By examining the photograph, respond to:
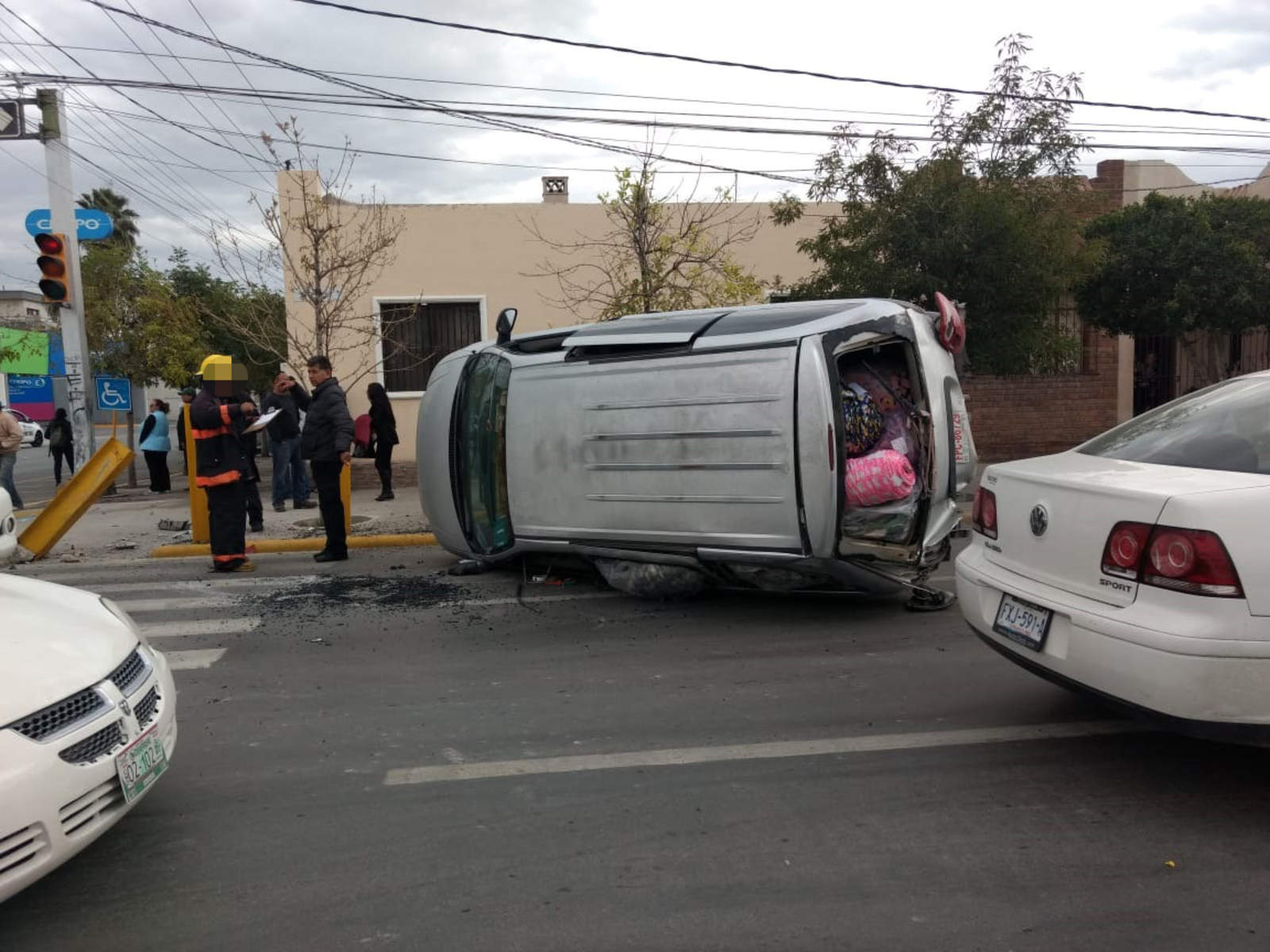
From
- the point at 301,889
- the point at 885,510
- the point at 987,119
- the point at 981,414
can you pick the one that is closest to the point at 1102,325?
the point at 981,414

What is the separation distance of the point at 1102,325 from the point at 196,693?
48.2 ft

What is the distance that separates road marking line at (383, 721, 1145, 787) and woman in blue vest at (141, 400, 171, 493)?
13380 millimetres

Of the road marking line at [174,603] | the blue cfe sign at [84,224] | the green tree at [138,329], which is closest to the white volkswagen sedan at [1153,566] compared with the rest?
the road marking line at [174,603]

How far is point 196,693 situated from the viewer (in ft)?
17.7

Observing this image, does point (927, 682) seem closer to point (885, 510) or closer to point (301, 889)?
point (885, 510)

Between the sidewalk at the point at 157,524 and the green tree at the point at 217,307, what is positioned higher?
the green tree at the point at 217,307

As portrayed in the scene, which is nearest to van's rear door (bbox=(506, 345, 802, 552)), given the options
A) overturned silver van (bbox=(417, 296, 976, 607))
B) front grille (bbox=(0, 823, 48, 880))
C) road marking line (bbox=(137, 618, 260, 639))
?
overturned silver van (bbox=(417, 296, 976, 607))

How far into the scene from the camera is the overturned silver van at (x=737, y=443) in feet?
19.4

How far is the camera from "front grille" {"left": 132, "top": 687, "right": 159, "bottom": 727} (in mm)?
3299

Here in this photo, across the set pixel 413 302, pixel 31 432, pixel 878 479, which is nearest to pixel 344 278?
pixel 413 302

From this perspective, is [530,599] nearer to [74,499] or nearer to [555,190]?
A: [74,499]

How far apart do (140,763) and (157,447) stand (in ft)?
45.9

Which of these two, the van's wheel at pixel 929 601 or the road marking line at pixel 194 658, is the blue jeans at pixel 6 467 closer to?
the road marking line at pixel 194 658

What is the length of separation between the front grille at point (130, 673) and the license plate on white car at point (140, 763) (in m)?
0.17
